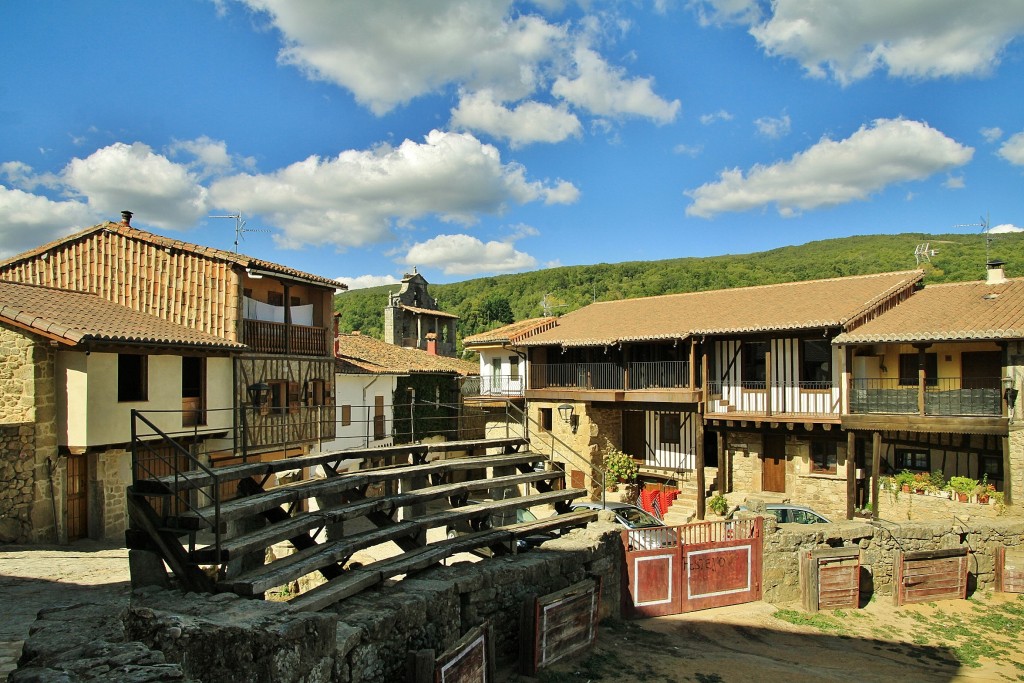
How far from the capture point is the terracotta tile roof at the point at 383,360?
2510 centimetres

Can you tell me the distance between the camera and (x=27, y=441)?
525 inches

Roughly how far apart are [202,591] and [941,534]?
50.5ft

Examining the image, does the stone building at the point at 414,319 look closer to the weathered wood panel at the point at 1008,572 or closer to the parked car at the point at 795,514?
the parked car at the point at 795,514

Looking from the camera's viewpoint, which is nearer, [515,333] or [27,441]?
[27,441]

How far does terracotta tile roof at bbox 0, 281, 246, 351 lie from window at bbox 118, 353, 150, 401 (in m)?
0.64

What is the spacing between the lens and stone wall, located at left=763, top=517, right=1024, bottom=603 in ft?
47.0

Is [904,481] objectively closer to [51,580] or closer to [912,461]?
[912,461]

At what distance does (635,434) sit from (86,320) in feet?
62.0


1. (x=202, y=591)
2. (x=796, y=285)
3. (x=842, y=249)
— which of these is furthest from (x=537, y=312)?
(x=202, y=591)

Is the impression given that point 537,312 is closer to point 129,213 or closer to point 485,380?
point 485,380

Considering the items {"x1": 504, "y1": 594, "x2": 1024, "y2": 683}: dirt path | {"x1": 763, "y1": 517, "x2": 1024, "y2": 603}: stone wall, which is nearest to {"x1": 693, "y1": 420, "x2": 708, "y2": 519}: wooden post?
{"x1": 763, "y1": 517, "x2": 1024, "y2": 603}: stone wall

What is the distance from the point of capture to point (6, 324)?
534 inches

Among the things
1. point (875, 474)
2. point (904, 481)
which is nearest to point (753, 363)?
point (875, 474)

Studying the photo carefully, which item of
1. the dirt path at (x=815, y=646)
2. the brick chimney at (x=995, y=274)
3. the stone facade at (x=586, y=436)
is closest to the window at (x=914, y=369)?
the brick chimney at (x=995, y=274)
